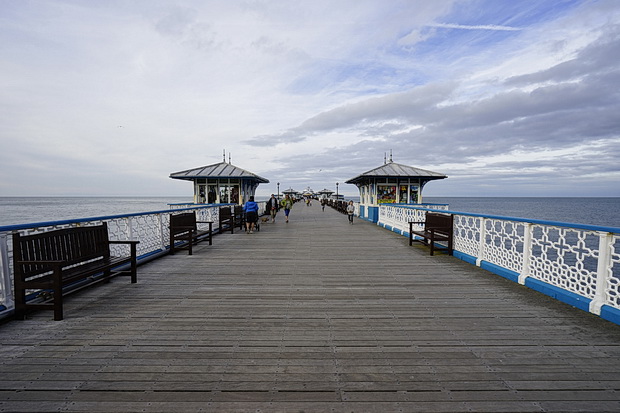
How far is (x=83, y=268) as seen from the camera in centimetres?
435

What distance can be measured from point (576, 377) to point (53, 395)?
3808mm

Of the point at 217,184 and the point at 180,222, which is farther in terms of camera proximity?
the point at 217,184

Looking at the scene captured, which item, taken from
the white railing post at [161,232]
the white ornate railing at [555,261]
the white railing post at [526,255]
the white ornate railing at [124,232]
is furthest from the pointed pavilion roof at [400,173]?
the white railing post at [526,255]

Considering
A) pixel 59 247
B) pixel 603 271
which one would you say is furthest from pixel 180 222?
pixel 603 271

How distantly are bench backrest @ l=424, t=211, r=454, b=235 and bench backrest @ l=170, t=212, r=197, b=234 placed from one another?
5.69m

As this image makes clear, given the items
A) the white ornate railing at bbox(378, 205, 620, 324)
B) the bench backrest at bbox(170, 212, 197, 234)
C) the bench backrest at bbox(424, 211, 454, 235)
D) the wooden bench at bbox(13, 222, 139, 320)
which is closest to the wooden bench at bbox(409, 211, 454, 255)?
the bench backrest at bbox(424, 211, 454, 235)

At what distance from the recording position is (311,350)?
115 inches

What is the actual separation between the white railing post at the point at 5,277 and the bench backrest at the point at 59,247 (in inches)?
7.6

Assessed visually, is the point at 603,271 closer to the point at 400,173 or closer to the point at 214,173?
the point at 400,173

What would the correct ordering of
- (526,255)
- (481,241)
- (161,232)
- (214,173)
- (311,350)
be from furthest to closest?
(214,173), (161,232), (481,241), (526,255), (311,350)

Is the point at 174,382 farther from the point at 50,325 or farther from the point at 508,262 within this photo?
the point at 508,262

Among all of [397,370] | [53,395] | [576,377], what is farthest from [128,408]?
[576,377]

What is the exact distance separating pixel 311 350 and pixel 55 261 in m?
2.97

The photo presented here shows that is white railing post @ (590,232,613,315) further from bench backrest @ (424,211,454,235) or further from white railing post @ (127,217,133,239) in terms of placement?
white railing post @ (127,217,133,239)
